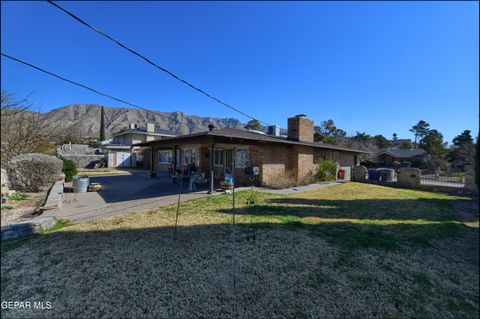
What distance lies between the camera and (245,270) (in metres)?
3.70

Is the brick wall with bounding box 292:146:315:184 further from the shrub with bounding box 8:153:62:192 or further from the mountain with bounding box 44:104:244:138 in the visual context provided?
the mountain with bounding box 44:104:244:138

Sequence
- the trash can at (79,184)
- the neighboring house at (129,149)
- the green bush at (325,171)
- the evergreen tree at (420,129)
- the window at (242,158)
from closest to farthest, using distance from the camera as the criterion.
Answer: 1. the trash can at (79,184)
2. the window at (242,158)
3. the green bush at (325,171)
4. the neighboring house at (129,149)
5. the evergreen tree at (420,129)

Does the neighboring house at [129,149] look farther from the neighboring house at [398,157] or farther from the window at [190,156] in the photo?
the neighboring house at [398,157]

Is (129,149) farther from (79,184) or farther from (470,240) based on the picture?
(470,240)

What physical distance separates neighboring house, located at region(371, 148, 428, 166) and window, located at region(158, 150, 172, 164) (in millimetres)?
35526

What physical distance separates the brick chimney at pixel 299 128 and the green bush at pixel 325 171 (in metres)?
2.35

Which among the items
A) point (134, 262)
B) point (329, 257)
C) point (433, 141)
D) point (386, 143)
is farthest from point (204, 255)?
point (386, 143)

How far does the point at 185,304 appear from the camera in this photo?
9.27ft

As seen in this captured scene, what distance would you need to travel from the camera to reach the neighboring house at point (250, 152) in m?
11.0

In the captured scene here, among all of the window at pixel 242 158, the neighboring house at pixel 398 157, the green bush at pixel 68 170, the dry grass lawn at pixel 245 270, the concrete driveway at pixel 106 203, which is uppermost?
the neighboring house at pixel 398 157

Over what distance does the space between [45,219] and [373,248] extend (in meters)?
6.64

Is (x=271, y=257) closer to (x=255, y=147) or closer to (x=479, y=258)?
(x=479, y=258)

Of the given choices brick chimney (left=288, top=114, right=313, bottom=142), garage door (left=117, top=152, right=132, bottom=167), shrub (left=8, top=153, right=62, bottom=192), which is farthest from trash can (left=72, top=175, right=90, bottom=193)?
garage door (left=117, top=152, right=132, bottom=167)

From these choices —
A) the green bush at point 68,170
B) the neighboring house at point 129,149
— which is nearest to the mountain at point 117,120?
the neighboring house at point 129,149
